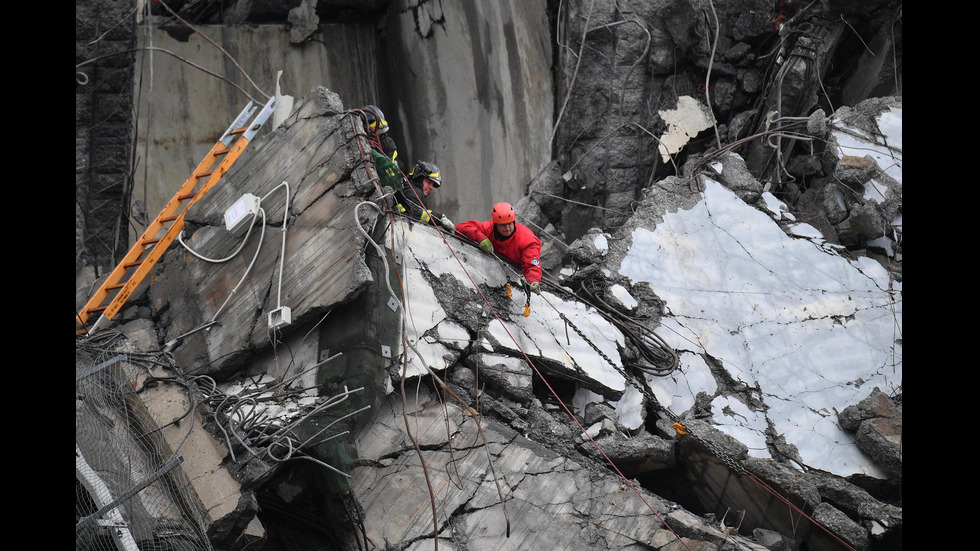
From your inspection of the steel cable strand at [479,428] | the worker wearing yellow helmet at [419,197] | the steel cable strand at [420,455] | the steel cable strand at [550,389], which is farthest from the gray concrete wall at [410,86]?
the steel cable strand at [420,455]

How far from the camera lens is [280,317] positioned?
17.7ft

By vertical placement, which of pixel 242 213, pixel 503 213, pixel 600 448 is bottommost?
pixel 600 448

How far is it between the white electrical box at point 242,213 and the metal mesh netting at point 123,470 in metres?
1.01

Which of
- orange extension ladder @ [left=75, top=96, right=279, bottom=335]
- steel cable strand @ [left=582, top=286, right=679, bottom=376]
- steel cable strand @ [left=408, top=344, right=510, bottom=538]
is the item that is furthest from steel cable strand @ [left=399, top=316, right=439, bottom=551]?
orange extension ladder @ [left=75, top=96, right=279, bottom=335]

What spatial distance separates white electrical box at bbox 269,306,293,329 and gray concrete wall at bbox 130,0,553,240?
3.97 metres

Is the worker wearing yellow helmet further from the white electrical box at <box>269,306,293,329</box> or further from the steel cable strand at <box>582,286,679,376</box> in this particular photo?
the steel cable strand at <box>582,286,679,376</box>

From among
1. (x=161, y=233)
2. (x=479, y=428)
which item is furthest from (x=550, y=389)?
(x=161, y=233)

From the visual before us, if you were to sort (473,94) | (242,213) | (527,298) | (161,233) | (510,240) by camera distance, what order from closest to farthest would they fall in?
(242,213) → (527,298) → (510,240) → (161,233) → (473,94)

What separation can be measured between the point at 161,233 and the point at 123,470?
95.7 inches

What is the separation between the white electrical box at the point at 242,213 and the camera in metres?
5.79

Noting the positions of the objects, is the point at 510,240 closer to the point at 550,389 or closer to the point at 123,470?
the point at 550,389

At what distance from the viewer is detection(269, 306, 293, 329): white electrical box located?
17.7 ft

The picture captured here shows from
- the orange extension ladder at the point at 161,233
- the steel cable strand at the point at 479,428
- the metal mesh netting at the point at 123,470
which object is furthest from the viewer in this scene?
the orange extension ladder at the point at 161,233

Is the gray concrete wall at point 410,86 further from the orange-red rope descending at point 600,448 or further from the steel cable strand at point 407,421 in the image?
the steel cable strand at point 407,421
